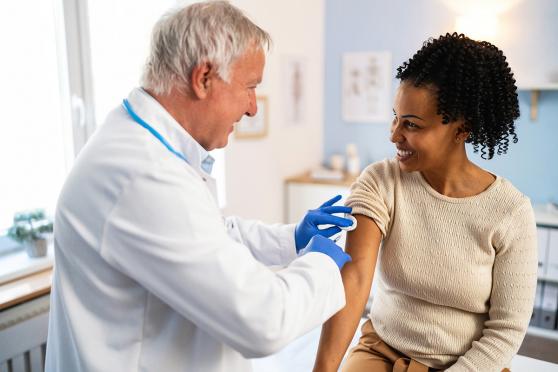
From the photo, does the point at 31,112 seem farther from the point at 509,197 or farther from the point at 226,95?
the point at 509,197

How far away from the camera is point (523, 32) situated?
3.11m

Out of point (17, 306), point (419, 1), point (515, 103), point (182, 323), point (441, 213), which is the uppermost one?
point (419, 1)

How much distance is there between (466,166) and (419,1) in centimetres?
258

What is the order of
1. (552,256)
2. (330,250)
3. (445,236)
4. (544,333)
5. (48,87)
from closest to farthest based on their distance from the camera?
(330,250)
(445,236)
(48,87)
(552,256)
(544,333)

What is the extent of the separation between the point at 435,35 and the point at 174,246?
314 centimetres

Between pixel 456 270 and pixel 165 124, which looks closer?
pixel 165 124

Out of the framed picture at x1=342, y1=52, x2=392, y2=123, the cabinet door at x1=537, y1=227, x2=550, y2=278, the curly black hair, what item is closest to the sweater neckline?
the curly black hair

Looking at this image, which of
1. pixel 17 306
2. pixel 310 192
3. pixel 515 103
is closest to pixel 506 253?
pixel 515 103

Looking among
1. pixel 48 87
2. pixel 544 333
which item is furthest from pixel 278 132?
pixel 544 333

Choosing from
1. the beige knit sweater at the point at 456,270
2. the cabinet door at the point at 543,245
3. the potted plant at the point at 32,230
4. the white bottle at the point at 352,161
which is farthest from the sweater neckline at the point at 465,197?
the white bottle at the point at 352,161

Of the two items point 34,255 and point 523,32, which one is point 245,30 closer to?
point 34,255

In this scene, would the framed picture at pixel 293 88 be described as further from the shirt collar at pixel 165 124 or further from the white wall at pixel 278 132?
the shirt collar at pixel 165 124

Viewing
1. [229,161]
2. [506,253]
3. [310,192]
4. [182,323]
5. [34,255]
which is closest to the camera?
[182,323]

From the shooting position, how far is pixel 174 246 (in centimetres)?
82
